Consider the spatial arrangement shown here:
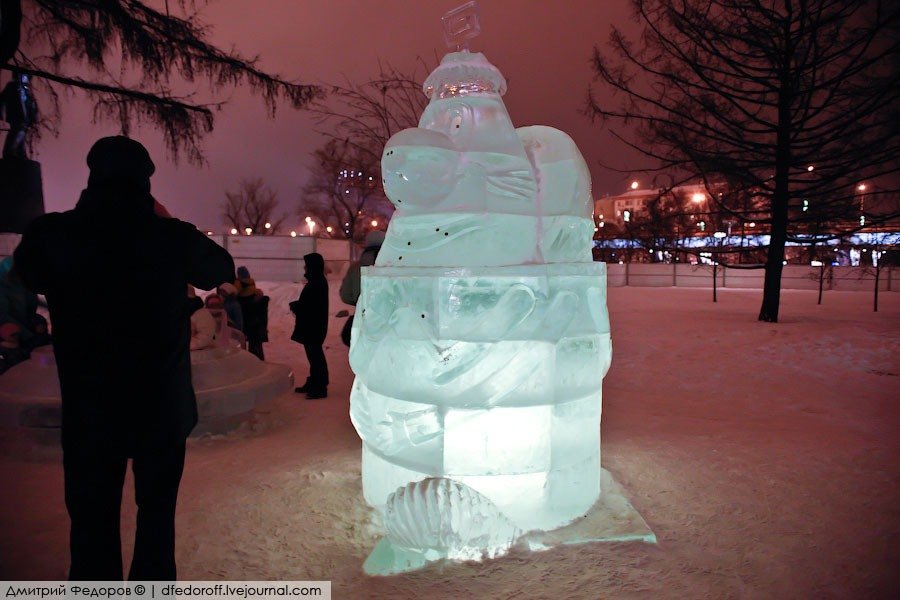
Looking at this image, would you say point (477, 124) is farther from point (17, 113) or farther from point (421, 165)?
point (17, 113)

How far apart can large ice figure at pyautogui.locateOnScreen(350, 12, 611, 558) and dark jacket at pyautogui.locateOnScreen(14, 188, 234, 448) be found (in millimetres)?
1357

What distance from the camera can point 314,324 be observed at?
666cm

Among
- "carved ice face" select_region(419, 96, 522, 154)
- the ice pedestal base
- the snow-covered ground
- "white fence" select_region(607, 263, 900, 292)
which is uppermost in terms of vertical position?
"carved ice face" select_region(419, 96, 522, 154)

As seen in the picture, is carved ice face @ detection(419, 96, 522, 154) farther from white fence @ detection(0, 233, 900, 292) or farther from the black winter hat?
white fence @ detection(0, 233, 900, 292)

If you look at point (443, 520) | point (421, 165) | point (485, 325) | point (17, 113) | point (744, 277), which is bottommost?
point (443, 520)

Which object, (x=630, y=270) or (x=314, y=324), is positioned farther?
(x=630, y=270)

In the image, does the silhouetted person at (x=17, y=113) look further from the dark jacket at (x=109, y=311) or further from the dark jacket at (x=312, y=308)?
the dark jacket at (x=109, y=311)

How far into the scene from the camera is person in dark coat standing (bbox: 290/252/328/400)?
262 inches

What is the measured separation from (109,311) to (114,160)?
553 millimetres

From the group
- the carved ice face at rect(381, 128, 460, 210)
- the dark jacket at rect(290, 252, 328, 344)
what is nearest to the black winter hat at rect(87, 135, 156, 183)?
the carved ice face at rect(381, 128, 460, 210)

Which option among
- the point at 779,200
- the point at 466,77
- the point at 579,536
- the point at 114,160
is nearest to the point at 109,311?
the point at 114,160

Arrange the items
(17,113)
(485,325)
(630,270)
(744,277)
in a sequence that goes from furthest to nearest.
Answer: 1. (630,270)
2. (744,277)
3. (17,113)
4. (485,325)

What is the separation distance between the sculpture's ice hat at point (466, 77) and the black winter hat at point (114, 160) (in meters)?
1.91

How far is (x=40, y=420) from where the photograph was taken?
4.46m
